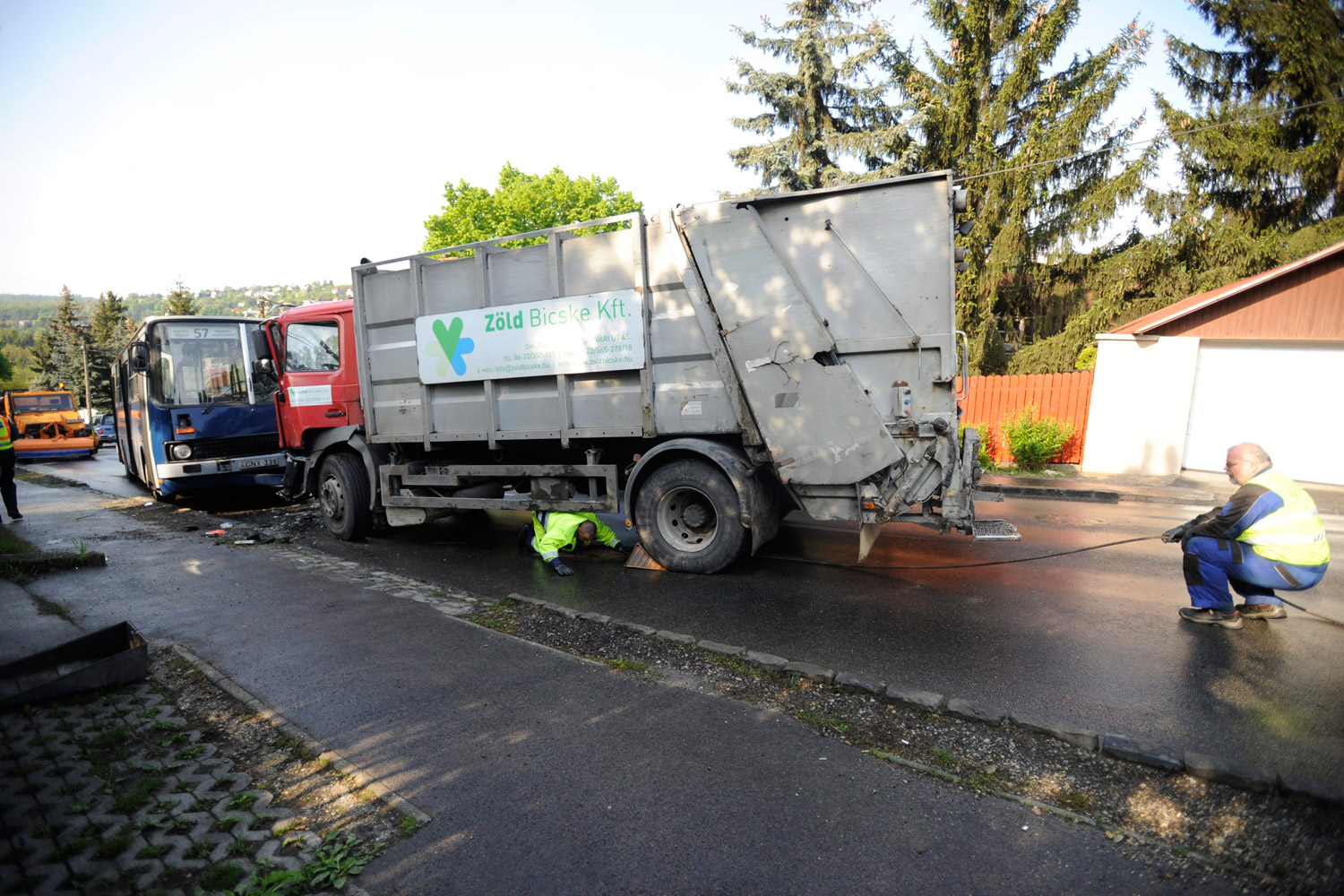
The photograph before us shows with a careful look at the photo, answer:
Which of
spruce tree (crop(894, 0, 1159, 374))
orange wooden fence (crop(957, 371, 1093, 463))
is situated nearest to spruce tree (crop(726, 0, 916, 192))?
spruce tree (crop(894, 0, 1159, 374))

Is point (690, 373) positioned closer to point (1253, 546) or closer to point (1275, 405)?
point (1253, 546)

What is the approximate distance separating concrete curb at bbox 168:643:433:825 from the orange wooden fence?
11.8 meters

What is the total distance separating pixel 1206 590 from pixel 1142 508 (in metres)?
5.47

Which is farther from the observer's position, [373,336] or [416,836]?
[373,336]

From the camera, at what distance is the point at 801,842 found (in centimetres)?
254

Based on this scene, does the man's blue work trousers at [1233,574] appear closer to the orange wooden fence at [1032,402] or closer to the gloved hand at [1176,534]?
the gloved hand at [1176,534]

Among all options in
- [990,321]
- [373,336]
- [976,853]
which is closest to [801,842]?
[976,853]

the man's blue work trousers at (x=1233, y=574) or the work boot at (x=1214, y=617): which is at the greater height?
the man's blue work trousers at (x=1233, y=574)

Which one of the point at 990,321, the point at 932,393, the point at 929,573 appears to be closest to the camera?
the point at 932,393

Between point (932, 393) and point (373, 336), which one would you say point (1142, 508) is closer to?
point (932, 393)

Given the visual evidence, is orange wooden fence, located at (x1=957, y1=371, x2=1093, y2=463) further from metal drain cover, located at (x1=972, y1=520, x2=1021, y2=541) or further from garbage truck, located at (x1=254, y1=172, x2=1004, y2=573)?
garbage truck, located at (x1=254, y1=172, x2=1004, y2=573)

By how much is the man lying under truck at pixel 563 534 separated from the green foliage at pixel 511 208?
24742 millimetres

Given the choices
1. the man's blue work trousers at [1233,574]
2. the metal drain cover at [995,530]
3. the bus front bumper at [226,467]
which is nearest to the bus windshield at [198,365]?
the bus front bumper at [226,467]

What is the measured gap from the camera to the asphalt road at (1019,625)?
3504mm
